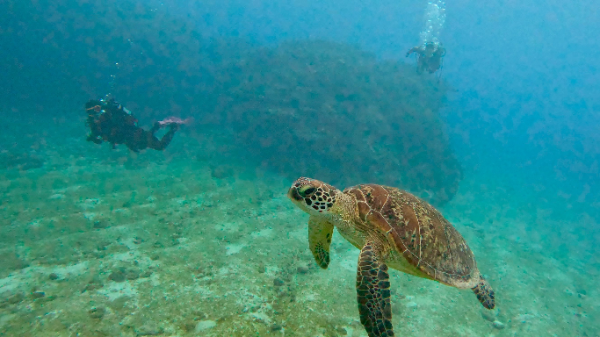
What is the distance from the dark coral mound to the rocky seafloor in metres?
3.20

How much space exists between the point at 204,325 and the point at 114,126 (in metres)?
7.72

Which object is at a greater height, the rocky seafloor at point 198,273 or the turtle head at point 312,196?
the turtle head at point 312,196

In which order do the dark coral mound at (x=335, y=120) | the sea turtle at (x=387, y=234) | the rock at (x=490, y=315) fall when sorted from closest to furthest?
the sea turtle at (x=387, y=234) < the rock at (x=490, y=315) < the dark coral mound at (x=335, y=120)

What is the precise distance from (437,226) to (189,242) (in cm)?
493

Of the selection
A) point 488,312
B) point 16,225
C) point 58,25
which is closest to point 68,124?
point 58,25

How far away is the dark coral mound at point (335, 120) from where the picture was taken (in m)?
11.6

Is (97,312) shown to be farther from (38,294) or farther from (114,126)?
(114,126)

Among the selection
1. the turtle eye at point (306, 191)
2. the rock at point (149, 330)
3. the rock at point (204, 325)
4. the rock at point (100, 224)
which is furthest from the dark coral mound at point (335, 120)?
the rock at point (149, 330)

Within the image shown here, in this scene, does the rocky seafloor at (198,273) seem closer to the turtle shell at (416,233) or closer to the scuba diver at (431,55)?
the turtle shell at (416,233)

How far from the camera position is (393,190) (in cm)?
369

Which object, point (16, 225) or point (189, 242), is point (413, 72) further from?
point (16, 225)

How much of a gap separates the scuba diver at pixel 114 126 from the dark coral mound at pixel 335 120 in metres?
4.79

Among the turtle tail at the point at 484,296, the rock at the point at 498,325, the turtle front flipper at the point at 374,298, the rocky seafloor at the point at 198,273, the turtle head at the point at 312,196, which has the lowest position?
the rock at the point at 498,325

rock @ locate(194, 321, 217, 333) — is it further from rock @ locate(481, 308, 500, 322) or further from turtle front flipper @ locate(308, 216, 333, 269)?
rock @ locate(481, 308, 500, 322)
